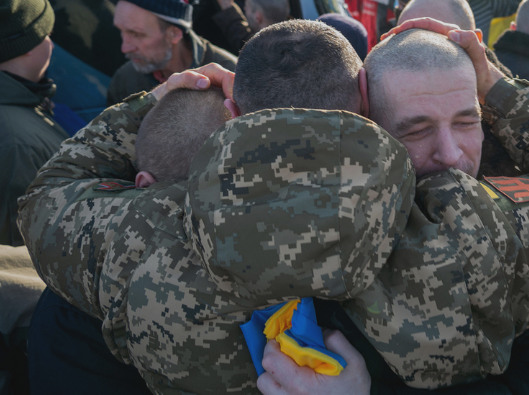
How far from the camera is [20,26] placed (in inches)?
121

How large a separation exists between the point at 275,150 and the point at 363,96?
0.66 m

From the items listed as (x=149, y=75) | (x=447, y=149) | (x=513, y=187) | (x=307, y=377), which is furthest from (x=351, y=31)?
(x=307, y=377)

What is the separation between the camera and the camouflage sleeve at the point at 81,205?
1.41m

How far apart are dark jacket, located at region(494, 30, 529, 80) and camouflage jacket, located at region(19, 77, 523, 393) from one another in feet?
8.52

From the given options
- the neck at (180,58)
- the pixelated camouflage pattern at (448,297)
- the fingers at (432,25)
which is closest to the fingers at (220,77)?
the fingers at (432,25)

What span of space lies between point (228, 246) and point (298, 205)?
7.3 inches

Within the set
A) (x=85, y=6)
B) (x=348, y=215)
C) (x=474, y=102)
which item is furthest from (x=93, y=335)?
(x=85, y=6)

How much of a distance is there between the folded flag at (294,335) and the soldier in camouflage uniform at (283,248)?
5cm

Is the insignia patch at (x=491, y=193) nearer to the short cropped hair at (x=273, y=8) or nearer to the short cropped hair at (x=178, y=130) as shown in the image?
the short cropped hair at (x=178, y=130)

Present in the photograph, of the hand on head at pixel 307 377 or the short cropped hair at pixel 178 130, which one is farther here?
the short cropped hair at pixel 178 130

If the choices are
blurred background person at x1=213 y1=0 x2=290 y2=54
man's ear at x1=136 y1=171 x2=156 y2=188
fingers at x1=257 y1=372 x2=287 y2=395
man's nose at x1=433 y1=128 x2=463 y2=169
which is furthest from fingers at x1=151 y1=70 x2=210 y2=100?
blurred background person at x1=213 y1=0 x2=290 y2=54

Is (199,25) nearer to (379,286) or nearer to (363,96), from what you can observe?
(363,96)

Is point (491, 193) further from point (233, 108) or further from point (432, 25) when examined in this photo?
point (233, 108)

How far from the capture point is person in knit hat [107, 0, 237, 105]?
3.94 meters
